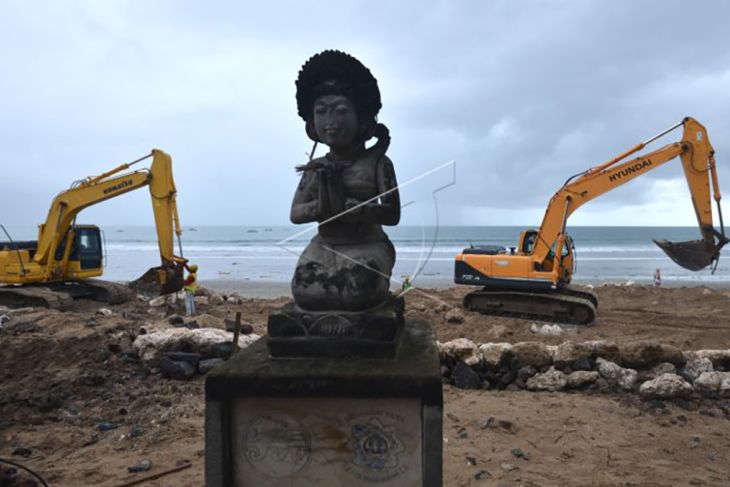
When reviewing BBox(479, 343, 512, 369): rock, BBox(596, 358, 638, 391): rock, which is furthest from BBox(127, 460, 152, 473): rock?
BBox(596, 358, 638, 391): rock

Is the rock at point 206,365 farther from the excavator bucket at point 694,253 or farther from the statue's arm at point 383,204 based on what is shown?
the excavator bucket at point 694,253

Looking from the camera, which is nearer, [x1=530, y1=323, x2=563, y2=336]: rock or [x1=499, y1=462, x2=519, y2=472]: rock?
[x1=499, y1=462, x2=519, y2=472]: rock

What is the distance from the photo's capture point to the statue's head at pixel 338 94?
10.1 ft

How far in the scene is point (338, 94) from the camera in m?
3.11

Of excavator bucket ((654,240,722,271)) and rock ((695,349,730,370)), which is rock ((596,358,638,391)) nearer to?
rock ((695,349,730,370))

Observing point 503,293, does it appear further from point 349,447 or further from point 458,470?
point 349,447

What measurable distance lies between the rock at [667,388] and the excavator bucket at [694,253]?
550 cm

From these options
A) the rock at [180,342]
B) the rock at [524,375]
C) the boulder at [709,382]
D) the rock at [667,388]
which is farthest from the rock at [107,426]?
the boulder at [709,382]

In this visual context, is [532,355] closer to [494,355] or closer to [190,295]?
[494,355]

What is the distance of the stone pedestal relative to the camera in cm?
241

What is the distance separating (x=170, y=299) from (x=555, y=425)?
31.1ft

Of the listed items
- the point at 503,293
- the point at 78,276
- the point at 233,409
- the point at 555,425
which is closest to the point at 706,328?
the point at 503,293

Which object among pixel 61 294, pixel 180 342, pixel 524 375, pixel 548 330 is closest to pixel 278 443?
pixel 524 375

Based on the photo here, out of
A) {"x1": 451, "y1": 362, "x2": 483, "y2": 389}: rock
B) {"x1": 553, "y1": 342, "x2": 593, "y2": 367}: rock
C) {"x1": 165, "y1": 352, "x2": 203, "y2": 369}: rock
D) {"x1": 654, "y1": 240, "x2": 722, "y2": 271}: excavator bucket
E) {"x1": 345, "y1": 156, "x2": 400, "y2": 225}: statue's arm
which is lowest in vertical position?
{"x1": 451, "y1": 362, "x2": 483, "y2": 389}: rock
